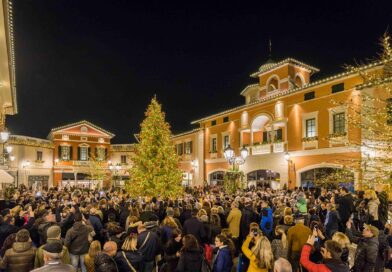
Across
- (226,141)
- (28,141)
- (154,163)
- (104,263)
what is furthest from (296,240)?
(28,141)

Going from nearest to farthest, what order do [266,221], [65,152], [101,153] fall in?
[266,221] → [65,152] → [101,153]

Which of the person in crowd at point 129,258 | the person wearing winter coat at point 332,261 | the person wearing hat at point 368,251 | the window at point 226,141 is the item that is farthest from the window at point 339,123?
the person in crowd at point 129,258

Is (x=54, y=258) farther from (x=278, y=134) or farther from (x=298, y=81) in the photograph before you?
(x=298, y=81)

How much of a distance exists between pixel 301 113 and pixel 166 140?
1028 cm

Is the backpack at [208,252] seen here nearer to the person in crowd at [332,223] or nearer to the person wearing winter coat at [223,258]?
the person wearing winter coat at [223,258]

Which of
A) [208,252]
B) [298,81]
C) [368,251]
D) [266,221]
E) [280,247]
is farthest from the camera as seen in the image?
[298,81]

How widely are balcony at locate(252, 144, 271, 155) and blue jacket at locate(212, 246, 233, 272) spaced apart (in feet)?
68.3

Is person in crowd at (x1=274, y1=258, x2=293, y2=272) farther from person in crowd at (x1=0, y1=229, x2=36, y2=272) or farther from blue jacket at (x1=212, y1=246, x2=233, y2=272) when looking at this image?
person in crowd at (x1=0, y1=229, x2=36, y2=272)

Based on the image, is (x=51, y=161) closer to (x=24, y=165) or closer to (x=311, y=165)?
(x=24, y=165)

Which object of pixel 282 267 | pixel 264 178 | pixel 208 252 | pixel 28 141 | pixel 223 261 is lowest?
→ pixel 208 252

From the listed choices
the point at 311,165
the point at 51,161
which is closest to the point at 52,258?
the point at 311,165

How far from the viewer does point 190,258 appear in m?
5.54

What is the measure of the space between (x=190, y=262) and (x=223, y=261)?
703 millimetres

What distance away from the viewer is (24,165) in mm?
39562
